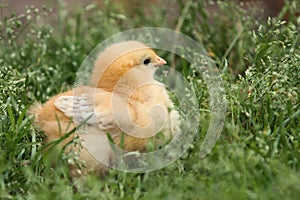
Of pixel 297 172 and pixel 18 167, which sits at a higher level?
pixel 297 172

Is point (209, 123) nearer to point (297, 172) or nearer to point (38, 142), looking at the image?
point (297, 172)

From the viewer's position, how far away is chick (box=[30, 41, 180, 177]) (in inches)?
130

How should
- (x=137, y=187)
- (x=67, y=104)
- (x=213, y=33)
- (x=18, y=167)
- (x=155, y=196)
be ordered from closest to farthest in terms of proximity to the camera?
(x=155, y=196) → (x=137, y=187) → (x=18, y=167) → (x=67, y=104) → (x=213, y=33)

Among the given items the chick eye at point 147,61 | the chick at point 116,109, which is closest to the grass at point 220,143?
the chick at point 116,109

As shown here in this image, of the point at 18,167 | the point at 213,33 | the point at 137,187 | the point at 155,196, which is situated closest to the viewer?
the point at 155,196

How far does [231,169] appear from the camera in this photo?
113 inches

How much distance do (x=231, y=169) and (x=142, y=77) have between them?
85 cm

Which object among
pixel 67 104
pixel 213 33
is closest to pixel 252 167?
pixel 67 104

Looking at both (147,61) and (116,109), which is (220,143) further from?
(147,61)

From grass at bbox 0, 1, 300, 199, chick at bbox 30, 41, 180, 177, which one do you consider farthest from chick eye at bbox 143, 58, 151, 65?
grass at bbox 0, 1, 300, 199

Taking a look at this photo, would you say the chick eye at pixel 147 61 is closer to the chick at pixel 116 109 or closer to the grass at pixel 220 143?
the chick at pixel 116 109

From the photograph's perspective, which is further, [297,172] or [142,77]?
[142,77]

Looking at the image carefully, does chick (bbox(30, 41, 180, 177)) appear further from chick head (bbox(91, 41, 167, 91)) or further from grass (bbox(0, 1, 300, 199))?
grass (bbox(0, 1, 300, 199))

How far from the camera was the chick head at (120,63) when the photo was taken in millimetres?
3443
